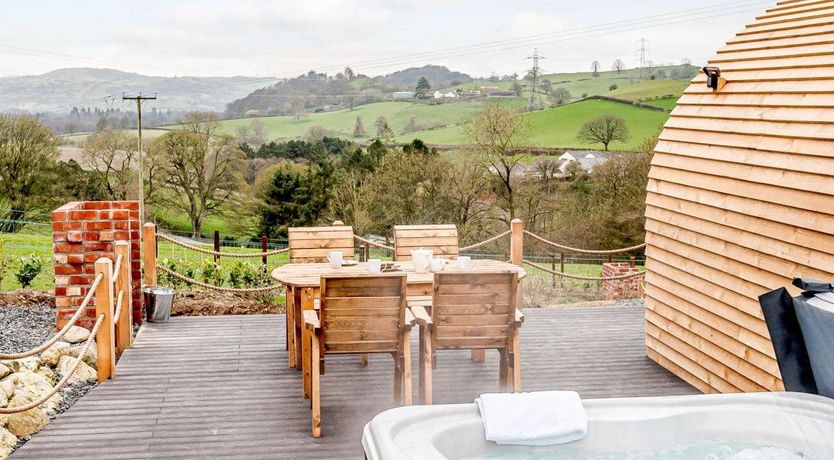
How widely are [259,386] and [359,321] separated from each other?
4.46 ft

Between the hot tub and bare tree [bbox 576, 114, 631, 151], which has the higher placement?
bare tree [bbox 576, 114, 631, 151]

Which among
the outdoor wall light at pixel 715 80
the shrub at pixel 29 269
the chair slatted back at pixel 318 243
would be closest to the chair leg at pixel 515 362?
the chair slatted back at pixel 318 243

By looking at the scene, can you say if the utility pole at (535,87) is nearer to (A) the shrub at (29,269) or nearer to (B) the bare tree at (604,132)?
(B) the bare tree at (604,132)

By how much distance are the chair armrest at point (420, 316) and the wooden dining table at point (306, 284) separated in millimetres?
240

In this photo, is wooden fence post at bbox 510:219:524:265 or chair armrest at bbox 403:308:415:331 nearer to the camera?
chair armrest at bbox 403:308:415:331

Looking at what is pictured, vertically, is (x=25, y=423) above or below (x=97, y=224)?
below

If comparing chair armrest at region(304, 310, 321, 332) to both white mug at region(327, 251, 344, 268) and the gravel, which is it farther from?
the gravel

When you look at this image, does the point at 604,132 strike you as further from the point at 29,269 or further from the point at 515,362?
the point at 515,362

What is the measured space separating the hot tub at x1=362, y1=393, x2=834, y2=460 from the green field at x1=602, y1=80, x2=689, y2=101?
108 ft

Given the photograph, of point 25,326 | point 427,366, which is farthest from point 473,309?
point 25,326


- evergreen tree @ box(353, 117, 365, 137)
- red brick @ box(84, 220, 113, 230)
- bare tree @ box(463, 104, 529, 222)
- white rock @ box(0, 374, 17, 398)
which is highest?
evergreen tree @ box(353, 117, 365, 137)

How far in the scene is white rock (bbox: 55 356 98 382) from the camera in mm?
6378

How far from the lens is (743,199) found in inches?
225

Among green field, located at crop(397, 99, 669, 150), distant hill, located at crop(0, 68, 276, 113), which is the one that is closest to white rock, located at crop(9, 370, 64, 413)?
green field, located at crop(397, 99, 669, 150)
